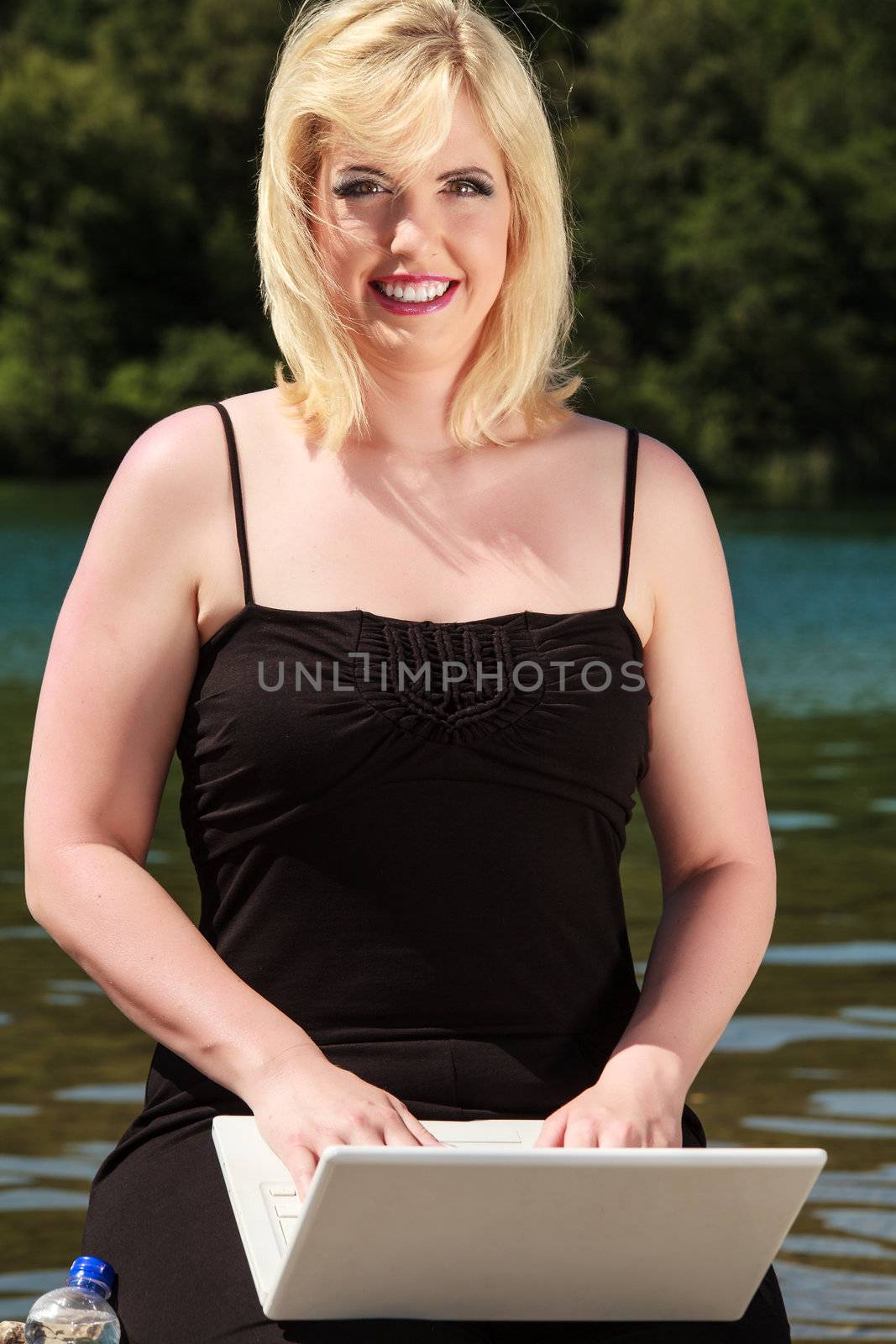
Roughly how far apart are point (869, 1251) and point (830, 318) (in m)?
48.9

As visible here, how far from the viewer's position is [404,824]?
1.95 m

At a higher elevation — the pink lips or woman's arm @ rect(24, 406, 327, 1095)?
the pink lips

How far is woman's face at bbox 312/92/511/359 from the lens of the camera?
2123 millimetres

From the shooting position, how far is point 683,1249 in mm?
1700

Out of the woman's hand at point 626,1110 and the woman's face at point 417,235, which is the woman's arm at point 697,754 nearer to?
the woman's hand at point 626,1110

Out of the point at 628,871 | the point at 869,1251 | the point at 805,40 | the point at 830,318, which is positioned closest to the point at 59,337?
the point at 830,318

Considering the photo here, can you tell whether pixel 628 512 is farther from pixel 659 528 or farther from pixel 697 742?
pixel 697 742

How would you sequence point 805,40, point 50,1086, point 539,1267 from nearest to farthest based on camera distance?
1. point 539,1267
2. point 50,1086
3. point 805,40

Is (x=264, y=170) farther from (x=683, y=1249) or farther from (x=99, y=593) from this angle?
(x=683, y=1249)

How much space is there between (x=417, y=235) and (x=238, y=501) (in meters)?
0.33

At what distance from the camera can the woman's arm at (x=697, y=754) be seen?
209 cm

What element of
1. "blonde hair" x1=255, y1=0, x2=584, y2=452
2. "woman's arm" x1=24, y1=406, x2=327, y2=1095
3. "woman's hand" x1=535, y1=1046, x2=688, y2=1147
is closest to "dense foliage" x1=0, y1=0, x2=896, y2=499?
"blonde hair" x1=255, y1=0, x2=584, y2=452

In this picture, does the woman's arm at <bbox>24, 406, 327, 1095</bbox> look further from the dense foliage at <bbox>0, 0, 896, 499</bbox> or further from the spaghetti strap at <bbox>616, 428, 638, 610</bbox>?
the dense foliage at <bbox>0, 0, 896, 499</bbox>

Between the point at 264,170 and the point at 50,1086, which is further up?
the point at 264,170
